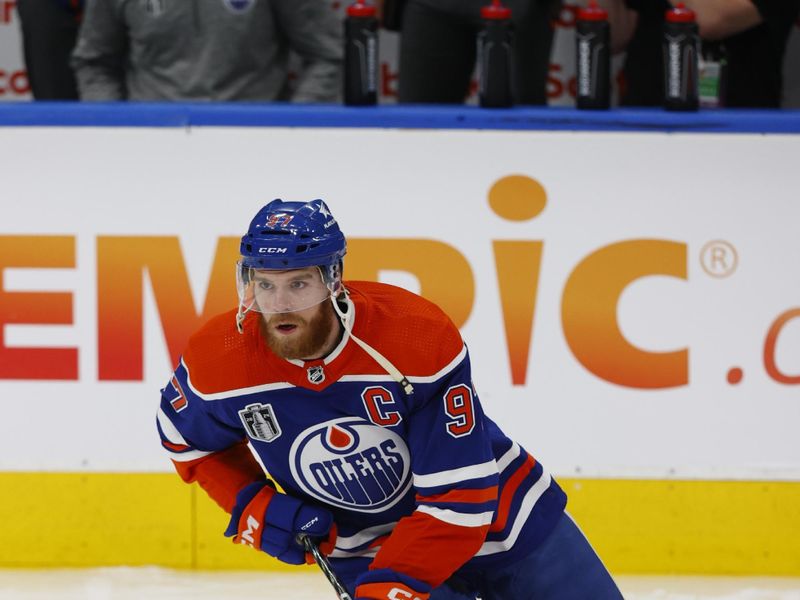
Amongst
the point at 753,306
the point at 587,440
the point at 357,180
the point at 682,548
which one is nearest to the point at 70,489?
the point at 357,180

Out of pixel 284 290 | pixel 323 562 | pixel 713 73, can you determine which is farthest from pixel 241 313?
pixel 713 73

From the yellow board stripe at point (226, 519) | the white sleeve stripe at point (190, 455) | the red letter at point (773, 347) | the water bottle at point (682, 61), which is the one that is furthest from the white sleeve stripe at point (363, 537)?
the water bottle at point (682, 61)

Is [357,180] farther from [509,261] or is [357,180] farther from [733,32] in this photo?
[733,32]

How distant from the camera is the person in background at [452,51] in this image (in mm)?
3746

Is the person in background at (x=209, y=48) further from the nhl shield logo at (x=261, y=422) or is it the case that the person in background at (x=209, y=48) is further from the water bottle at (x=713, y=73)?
the nhl shield logo at (x=261, y=422)

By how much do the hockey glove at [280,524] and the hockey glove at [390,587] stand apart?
16cm

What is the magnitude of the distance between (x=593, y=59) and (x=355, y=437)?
154cm

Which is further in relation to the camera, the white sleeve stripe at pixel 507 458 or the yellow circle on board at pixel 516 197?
the yellow circle on board at pixel 516 197

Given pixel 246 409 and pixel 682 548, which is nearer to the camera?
pixel 246 409

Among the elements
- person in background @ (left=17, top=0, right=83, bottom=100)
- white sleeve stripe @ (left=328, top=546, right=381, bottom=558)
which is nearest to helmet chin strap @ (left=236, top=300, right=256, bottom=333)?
white sleeve stripe @ (left=328, top=546, right=381, bottom=558)

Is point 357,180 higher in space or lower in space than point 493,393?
higher

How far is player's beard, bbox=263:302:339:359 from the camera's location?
7.22 feet

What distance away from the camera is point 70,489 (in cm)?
352

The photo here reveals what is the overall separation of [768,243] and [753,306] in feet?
0.50
